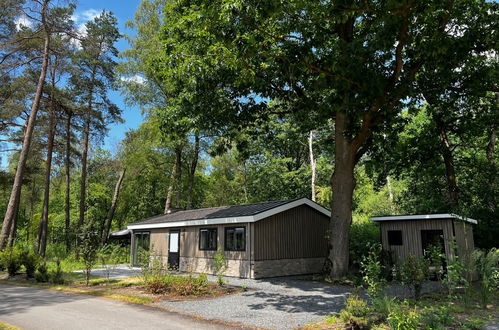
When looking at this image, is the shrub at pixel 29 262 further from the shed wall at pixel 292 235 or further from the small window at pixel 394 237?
the small window at pixel 394 237

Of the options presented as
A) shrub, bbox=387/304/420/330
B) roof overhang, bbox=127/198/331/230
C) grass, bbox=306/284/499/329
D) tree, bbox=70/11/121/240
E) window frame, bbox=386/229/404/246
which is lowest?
grass, bbox=306/284/499/329

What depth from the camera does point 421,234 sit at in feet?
42.7

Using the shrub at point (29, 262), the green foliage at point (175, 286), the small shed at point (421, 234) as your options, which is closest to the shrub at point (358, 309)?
the green foliage at point (175, 286)

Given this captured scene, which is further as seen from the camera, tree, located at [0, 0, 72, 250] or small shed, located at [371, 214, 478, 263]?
tree, located at [0, 0, 72, 250]

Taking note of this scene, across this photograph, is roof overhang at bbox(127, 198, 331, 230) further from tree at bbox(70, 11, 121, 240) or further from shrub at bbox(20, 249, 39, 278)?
tree at bbox(70, 11, 121, 240)

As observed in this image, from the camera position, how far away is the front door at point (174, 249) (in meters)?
17.4

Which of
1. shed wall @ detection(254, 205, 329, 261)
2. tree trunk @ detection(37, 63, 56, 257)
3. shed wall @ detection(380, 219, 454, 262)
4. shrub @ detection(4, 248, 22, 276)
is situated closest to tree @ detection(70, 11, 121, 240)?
tree trunk @ detection(37, 63, 56, 257)

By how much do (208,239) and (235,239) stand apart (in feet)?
6.19

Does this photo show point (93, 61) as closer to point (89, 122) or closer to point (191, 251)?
point (89, 122)

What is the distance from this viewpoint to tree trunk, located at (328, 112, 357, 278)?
1285 cm

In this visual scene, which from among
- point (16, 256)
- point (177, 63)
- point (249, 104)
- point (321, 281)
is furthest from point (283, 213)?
point (16, 256)

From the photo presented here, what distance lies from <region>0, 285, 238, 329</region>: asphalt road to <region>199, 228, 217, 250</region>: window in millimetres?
6211

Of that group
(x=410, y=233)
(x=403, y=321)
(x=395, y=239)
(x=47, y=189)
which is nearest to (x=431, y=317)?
(x=403, y=321)

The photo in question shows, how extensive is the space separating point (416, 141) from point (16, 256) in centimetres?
1993
